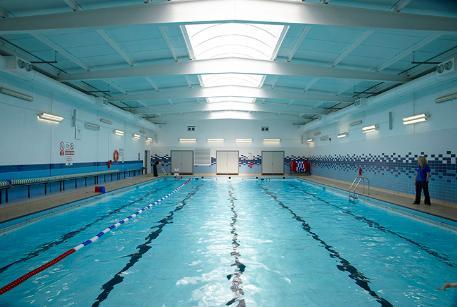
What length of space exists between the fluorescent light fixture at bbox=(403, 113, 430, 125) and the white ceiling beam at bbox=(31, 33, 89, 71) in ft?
33.3

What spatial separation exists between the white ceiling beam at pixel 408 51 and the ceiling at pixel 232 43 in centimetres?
2

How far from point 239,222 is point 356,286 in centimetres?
345

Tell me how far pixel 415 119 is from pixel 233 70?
19.5ft

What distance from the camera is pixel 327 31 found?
6320 mm

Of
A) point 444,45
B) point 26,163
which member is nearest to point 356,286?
point 444,45

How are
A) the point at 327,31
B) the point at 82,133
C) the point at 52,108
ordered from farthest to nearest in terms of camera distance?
1. the point at 82,133
2. the point at 52,108
3. the point at 327,31

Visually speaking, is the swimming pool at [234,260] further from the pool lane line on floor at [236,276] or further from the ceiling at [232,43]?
the ceiling at [232,43]

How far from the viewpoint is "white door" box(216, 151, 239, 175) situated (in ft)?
69.7

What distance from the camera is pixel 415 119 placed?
876 cm

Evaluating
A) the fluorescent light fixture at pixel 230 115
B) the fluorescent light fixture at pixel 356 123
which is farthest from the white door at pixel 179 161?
the fluorescent light fixture at pixel 356 123

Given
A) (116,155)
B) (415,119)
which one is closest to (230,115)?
(116,155)

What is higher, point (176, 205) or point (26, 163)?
point (26, 163)

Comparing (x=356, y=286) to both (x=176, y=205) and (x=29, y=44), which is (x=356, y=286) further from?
(x=29, y=44)

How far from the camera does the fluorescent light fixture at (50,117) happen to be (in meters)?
8.78
